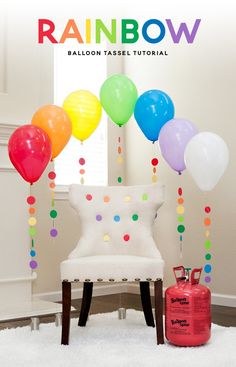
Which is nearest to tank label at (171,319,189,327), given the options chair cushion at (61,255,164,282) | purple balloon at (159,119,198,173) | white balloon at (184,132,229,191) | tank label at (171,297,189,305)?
tank label at (171,297,189,305)

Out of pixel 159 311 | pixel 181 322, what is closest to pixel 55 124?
pixel 159 311

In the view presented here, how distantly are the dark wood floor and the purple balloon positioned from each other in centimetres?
108

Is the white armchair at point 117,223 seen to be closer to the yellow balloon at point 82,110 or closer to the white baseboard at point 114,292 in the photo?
the yellow balloon at point 82,110

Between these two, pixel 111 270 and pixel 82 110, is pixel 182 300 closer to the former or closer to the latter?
pixel 111 270

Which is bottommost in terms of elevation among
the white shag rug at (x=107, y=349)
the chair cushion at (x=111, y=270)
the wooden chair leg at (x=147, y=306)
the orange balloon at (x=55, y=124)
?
the white shag rug at (x=107, y=349)

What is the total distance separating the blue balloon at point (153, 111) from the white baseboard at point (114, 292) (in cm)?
147

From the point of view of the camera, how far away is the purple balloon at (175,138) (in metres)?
2.97

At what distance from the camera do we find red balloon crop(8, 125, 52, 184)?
2.84 meters

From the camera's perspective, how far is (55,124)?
120 inches

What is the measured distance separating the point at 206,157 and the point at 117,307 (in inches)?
66.5

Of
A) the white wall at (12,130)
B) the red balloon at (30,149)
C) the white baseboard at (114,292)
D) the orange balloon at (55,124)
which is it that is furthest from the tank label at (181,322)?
the white wall at (12,130)

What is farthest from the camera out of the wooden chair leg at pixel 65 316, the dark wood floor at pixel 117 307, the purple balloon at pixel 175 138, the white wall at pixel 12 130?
the white wall at pixel 12 130

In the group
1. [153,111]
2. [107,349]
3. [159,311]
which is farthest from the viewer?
[153,111]

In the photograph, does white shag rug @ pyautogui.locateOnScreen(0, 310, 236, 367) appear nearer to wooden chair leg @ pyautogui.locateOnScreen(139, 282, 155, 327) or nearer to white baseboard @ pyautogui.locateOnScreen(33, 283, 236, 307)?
wooden chair leg @ pyautogui.locateOnScreen(139, 282, 155, 327)
